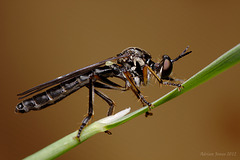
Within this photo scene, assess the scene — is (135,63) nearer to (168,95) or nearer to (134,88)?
(134,88)

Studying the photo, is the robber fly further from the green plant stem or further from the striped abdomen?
the green plant stem

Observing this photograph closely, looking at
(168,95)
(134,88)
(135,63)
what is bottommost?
(168,95)

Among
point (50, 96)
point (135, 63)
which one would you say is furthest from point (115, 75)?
point (50, 96)

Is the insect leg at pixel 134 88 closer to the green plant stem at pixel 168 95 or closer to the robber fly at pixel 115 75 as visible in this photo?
the robber fly at pixel 115 75

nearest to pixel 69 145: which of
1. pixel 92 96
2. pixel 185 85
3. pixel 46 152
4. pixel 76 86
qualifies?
pixel 46 152

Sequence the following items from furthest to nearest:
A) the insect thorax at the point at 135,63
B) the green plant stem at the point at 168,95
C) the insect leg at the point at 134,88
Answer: the insect thorax at the point at 135,63 → the insect leg at the point at 134,88 → the green plant stem at the point at 168,95

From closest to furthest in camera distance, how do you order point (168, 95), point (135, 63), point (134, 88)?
1. point (168, 95)
2. point (134, 88)
3. point (135, 63)

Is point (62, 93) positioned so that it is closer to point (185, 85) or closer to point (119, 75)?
point (119, 75)

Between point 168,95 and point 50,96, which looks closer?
point 168,95

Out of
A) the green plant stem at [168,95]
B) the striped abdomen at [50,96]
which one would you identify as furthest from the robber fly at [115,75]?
the green plant stem at [168,95]
